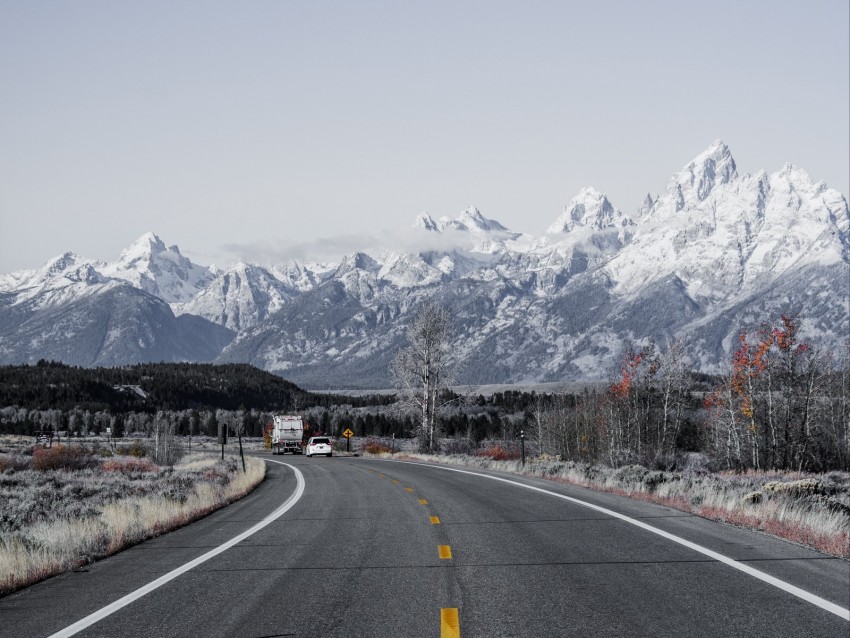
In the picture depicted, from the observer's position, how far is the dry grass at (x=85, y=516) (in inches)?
428

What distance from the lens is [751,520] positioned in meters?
14.5

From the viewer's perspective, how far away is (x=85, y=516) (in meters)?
16.2

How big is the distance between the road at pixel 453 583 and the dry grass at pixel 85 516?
0.47 meters

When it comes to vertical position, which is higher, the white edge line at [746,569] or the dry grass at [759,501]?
the dry grass at [759,501]

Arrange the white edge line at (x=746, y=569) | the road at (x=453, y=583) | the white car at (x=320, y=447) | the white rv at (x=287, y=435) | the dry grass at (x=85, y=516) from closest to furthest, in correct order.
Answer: the road at (x=453, y=583), the white edge line at (x=746, y=569), the dry grass at (x=85, y=516), the white car at (x=320, y=447), the white rv at (x=287, y=435)

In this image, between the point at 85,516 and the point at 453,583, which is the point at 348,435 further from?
the point at 453,583

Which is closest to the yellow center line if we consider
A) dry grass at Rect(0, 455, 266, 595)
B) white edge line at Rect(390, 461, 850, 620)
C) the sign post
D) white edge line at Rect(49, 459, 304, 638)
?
white edge line at Rect(49, 459, 304, 638)

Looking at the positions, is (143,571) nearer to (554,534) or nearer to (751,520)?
(554,534)

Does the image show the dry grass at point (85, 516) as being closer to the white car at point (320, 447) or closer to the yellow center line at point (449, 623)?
the yellow center line at point (449, 623)

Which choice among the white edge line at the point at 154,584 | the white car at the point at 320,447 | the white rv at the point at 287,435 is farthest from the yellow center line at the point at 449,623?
the white rv at the point at 287,435

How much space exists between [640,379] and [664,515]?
5480 centimetres

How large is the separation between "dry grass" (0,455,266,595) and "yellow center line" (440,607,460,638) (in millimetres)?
5171

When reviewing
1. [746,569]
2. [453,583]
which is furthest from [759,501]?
[453,583]

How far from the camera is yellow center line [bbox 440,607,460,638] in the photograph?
695 centimetres
